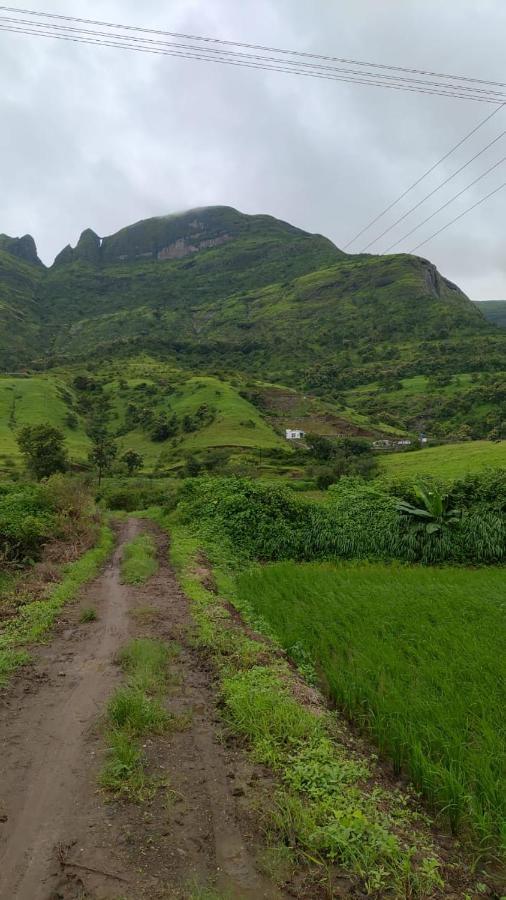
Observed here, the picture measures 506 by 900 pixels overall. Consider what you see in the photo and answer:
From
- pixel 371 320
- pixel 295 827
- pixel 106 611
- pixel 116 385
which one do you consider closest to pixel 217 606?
pixel 106 611

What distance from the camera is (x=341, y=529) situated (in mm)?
21984

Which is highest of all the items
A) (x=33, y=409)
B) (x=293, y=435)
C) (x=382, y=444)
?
(x=33, y=409)

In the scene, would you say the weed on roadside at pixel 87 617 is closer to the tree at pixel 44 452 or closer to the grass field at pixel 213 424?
the tree at pixel 44 452

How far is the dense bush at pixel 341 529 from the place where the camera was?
20609mm

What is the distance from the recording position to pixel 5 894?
13.3 feet

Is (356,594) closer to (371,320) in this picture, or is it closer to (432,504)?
(432,504)

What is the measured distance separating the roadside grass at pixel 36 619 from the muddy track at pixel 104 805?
0.44m

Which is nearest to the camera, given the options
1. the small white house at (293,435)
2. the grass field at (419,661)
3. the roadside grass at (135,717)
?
the roadside grass at (135,717)

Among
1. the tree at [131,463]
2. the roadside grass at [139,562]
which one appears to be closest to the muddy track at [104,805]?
the roadside grass at [139,562]

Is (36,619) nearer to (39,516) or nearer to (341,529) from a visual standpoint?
(39,516)

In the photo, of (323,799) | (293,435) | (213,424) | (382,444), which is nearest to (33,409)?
(213,424)

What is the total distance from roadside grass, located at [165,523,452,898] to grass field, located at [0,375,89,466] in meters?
79.4

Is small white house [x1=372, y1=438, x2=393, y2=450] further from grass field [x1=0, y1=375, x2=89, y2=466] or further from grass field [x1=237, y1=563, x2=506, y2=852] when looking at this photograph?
grass field [x1=237, y1=563, x2=506, y2=852]

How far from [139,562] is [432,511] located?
12.4 m
